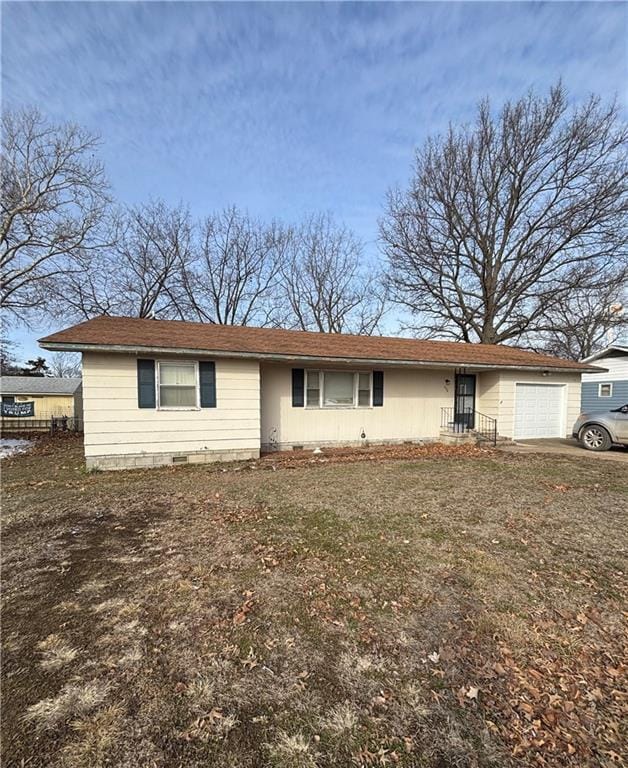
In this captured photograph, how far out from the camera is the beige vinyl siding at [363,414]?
34.3 ft

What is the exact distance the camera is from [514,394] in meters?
12.6

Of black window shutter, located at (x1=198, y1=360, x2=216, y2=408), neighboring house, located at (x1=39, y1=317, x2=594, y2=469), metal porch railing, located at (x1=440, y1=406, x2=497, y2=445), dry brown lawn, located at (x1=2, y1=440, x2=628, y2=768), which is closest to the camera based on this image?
dry brown lawn, located at (x1=2, y1=440, x2=628, y2=768)

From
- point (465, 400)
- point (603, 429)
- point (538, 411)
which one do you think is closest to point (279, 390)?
point (465, 400)

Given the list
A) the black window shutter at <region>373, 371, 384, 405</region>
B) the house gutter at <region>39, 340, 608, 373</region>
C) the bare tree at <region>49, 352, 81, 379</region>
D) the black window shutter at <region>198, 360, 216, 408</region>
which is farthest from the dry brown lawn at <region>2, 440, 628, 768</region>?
the bare tree at <region>49, 352, 81, 379</region>

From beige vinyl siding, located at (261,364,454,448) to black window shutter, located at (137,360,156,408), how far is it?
2926 millimetres

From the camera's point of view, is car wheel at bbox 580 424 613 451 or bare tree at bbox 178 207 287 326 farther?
bare tree at bbox 178 207 287 326

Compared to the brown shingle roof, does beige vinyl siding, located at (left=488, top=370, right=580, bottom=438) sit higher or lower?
lower

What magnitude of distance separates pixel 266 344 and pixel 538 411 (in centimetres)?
999

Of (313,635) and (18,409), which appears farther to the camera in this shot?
(18,409)

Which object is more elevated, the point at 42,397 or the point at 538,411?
the point at 538,411

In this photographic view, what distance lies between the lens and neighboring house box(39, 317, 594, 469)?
8.23m

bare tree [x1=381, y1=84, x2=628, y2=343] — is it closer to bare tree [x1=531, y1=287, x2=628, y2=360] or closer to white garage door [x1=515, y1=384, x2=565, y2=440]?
bare tree [x1=531, y1=287, x2=628, y2=360]

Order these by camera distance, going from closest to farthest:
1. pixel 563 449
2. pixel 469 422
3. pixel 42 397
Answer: pixel 563 449 < pixel 469 422 < pixel 42 397

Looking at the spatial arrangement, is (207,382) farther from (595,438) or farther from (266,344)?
(595,438)
